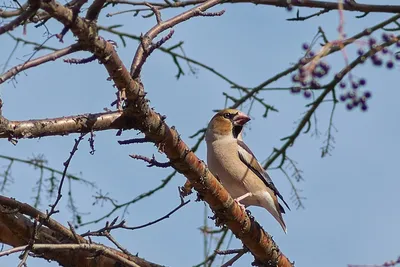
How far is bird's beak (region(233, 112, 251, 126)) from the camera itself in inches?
260

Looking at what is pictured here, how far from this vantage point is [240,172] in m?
5.91

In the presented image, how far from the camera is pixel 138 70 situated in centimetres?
364

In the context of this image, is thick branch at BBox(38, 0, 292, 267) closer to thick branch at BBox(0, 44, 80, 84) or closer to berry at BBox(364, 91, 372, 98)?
thick branch at BBox(0, 44, 80, 84)

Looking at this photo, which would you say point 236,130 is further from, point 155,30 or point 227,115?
point 155,30

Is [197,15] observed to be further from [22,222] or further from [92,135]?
[22,222]

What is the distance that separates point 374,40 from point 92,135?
154cm

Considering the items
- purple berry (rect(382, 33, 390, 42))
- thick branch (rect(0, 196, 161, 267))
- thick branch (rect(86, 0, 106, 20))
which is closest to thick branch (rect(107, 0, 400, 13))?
purple berry (rect(382, 33, 390, 42))

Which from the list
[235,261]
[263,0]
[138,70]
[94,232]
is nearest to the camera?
[138,70]

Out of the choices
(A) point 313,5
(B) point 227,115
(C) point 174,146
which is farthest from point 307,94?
(C) point 174,146

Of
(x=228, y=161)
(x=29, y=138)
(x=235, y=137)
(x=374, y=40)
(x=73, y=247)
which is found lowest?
(x=73, y=247)

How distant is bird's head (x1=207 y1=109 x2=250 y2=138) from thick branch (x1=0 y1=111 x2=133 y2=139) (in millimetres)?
2769

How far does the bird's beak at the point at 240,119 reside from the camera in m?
6.61

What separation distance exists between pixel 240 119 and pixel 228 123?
4.1 inches

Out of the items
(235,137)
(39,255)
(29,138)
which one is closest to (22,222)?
(39,255)
